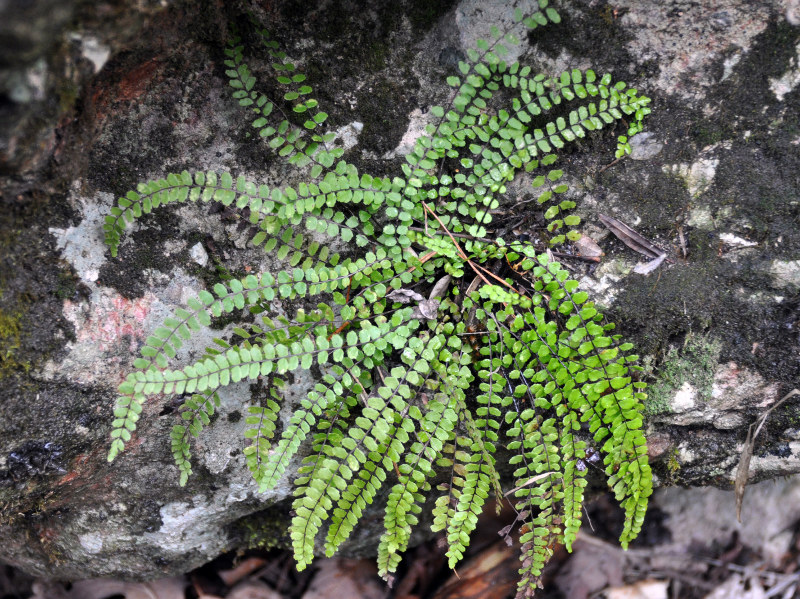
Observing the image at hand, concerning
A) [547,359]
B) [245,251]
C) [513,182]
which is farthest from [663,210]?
[245,251]

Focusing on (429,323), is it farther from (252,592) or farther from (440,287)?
(252,592)

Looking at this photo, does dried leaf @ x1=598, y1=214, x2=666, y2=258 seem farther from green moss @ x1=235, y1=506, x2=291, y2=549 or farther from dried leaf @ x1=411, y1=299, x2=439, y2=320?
green moss @ x1=235, y1=506, x2=291, y2=549

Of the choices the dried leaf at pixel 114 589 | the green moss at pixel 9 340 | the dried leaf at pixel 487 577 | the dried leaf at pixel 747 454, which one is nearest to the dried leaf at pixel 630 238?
the dried leaf at pixel 747 454

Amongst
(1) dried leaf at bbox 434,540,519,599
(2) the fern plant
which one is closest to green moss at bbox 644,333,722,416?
(2) the fern plant

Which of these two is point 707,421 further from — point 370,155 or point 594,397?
point 370,155

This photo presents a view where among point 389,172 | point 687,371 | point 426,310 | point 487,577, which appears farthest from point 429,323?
point 487,577
